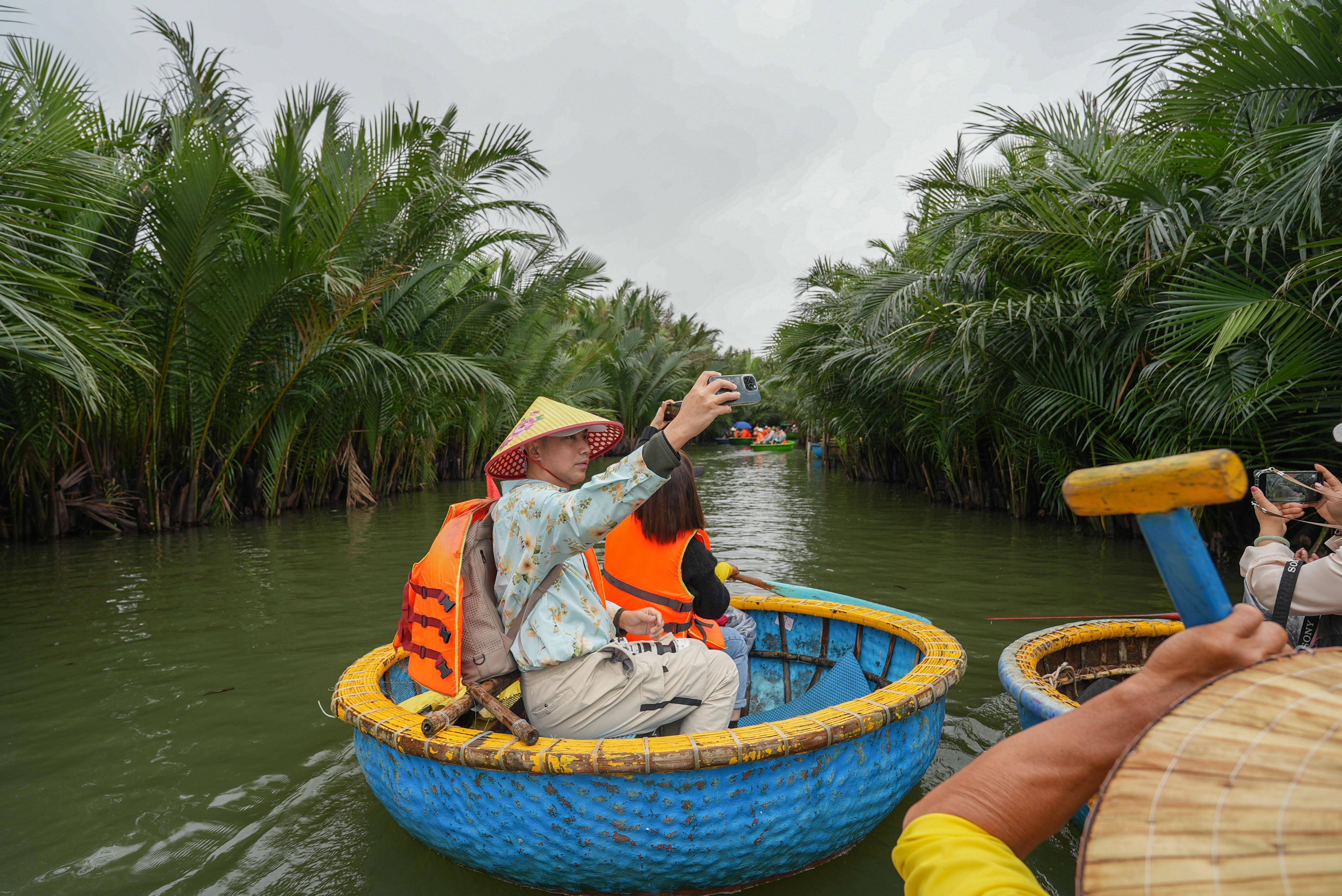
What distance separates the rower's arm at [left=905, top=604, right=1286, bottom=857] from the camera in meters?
0.88

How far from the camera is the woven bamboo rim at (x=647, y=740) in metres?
2.06

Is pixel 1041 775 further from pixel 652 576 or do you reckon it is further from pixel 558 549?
pixel 652 576

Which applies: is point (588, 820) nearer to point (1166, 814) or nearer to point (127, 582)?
point (1166, 814)

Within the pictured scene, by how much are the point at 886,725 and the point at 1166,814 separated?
5.80ft

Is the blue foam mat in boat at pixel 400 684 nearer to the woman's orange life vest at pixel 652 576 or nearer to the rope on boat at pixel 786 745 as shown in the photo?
the woman's orange life vest at pixel 652 576

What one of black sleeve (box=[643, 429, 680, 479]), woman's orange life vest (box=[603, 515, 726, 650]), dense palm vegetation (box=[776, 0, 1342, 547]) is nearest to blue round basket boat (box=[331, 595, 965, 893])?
black sleeve (box=[643, 429, 680, 479])

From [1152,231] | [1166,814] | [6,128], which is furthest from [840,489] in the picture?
[1166,814]

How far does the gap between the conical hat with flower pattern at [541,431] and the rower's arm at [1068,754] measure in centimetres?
160

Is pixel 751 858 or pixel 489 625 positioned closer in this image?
pixel 751 858

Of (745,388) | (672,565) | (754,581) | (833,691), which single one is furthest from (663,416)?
(754,581)

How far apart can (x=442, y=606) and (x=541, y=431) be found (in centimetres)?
60

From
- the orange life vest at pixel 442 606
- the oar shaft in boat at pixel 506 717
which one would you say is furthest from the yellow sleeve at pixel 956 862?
the orange life vest at pixel 442 606

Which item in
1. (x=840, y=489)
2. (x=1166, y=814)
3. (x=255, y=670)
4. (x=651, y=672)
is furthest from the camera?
(x=840, y=489)

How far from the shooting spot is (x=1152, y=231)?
617cm
